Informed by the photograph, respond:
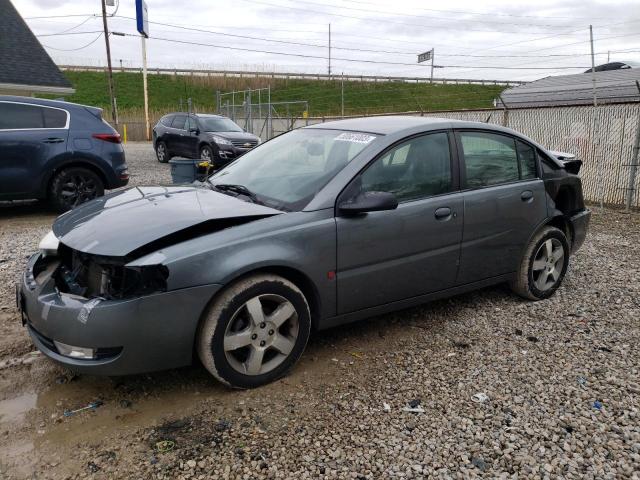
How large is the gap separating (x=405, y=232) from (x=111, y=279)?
1883mm

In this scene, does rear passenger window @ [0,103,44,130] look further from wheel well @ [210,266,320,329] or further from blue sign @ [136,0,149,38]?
blue sign @ [136,0,149,38]

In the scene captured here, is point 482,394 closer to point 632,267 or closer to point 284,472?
point 284,472

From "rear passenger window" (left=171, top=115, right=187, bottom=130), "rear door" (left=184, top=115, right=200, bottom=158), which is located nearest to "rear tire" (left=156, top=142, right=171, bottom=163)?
"rear passenger window" (left=171, top=115, right=187, bottom=130)

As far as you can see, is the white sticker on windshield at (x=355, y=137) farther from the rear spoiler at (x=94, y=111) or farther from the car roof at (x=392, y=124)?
the rear spoiler at (x=94, y=111)

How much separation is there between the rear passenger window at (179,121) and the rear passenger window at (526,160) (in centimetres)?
1276

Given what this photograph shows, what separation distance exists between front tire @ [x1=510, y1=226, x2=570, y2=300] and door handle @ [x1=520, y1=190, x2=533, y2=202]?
1.13 feet

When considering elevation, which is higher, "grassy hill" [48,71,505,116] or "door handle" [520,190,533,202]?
"grassy hill" [48,71,505,116]

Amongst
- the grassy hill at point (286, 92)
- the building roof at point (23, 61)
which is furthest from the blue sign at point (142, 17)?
the grassy hill at point (286, 92)

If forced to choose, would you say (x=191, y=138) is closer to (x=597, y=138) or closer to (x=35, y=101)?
(x=35, y=101)

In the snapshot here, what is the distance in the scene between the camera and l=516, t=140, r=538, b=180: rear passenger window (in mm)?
4367

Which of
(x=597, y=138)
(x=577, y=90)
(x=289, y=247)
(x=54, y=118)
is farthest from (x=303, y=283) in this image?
(x=577, y=90)

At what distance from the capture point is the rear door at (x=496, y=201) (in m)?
3.91

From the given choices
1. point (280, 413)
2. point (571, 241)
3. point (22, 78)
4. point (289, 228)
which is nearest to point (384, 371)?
point (280, 413)

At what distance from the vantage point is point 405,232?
351 cm
